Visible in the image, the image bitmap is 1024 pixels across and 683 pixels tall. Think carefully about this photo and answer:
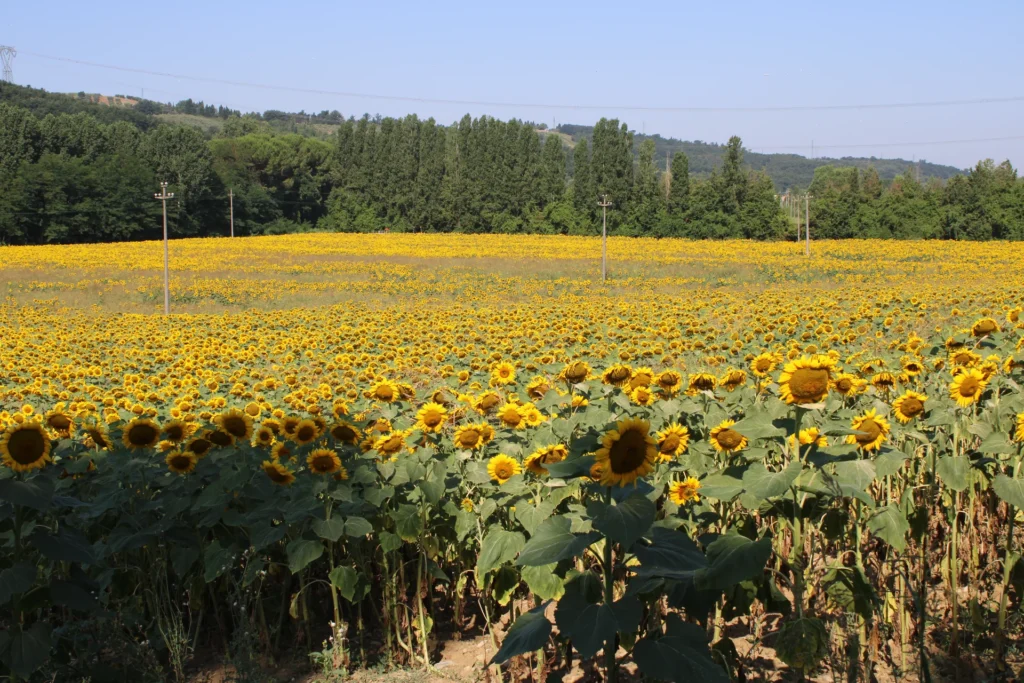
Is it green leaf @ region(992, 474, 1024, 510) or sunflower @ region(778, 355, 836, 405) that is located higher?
sunflower @ region(778, 355, 836, 405)

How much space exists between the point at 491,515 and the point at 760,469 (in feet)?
4.60

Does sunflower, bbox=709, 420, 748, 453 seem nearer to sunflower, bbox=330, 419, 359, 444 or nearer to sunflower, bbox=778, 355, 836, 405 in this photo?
sunflower, bbox=778, 355, 836, 405

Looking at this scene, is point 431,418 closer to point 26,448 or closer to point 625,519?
point 26,448

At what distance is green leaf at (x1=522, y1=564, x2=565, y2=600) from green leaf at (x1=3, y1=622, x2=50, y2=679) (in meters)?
1.55

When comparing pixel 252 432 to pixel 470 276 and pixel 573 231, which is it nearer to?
pixel 470 276

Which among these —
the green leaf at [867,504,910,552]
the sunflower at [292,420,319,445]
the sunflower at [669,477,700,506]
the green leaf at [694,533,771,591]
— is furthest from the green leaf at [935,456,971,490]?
the sunflower at [292,420,319,445]

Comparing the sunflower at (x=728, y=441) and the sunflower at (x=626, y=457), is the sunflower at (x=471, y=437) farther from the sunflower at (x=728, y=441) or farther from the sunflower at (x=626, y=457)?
the sunflower at (x=626, y=457)

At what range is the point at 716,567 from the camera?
2375mm

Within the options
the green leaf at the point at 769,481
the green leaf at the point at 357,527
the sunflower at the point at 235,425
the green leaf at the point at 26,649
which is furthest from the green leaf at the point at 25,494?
the green leaf at the point at 769,481

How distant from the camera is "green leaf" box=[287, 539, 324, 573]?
3.16 metres

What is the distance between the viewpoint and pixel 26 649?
277 centimetres

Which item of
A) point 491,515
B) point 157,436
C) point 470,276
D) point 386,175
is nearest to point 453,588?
point 491,515

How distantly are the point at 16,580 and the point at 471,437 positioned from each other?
1.77 meters

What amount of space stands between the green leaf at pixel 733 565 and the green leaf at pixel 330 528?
1350 mm
